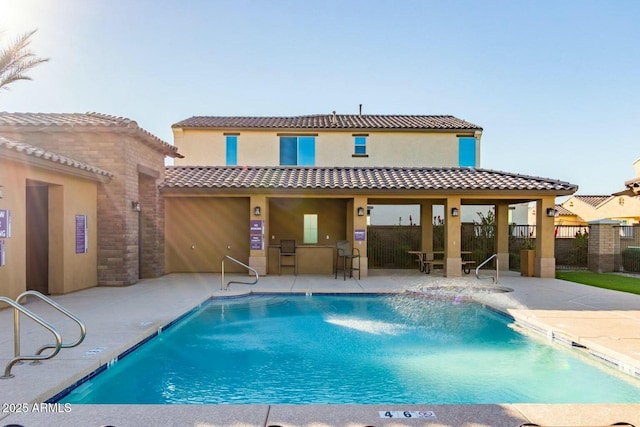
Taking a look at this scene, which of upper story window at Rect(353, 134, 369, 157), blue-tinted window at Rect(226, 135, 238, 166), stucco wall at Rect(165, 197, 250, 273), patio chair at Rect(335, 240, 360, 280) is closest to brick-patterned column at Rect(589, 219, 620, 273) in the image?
patio chair at Rect(335, 240, 360, 280)

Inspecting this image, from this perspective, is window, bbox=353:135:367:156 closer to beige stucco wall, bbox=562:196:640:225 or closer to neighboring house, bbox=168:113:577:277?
neighboring house, bbox=168:113:577:277

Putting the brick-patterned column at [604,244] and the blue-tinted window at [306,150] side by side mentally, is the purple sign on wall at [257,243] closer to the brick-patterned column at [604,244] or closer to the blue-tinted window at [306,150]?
the blue-tinted window at [306,150]

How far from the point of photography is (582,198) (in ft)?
138

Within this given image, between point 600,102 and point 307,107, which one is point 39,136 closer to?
point 307,107

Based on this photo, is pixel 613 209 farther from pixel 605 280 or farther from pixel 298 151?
pixel 298 151

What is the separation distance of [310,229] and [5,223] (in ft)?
35.1

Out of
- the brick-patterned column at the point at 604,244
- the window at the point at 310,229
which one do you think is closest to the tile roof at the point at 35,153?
the window at the point at 310,229

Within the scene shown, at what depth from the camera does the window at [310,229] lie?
1766 cm

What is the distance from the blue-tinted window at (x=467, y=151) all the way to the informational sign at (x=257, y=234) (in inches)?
490

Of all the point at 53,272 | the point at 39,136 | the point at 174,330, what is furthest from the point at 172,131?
the point at 174,330

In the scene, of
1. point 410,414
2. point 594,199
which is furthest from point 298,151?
point 594,199

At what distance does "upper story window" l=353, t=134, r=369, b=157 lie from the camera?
22.2m

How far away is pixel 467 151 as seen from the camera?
22422 millimetres

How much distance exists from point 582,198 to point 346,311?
4083cm
